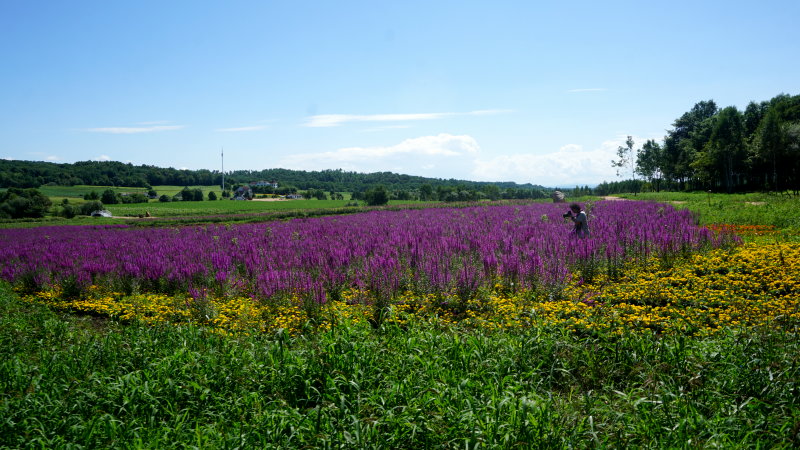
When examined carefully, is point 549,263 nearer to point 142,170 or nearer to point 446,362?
point 446,362

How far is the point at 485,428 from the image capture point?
3.62 meters

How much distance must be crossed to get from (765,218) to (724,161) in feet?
170

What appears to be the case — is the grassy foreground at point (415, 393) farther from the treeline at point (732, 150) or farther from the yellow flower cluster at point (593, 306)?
the treeline at point (732, 150)

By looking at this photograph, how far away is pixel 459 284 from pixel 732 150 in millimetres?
66211

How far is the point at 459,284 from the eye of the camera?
827 cm

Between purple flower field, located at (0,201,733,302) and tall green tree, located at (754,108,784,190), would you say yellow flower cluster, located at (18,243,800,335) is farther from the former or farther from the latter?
tall green tree, located at (754,108,784,190)

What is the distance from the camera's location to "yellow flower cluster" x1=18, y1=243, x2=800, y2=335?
20.7 ft

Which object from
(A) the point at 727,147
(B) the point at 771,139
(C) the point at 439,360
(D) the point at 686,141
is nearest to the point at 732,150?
(A) the point at 727,147

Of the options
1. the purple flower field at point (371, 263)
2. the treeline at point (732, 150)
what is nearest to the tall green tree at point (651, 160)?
the treeline at point (732, 150)

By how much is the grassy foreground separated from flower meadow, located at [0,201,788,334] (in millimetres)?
986

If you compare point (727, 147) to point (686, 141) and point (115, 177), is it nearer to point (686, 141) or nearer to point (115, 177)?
point (686, 141)

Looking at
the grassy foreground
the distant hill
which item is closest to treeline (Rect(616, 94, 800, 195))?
the distant hill

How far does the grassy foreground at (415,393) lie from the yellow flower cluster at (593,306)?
657 mm

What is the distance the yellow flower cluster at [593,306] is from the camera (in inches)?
248
